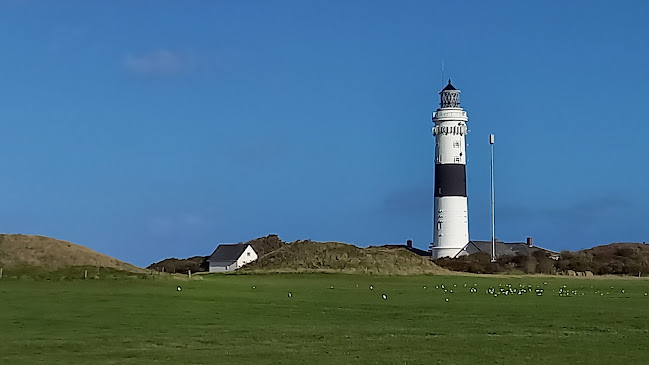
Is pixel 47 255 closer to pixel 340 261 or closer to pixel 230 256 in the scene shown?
pixel 340 261

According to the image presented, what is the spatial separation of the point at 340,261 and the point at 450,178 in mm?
14645

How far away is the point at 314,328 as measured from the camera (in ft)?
96.5

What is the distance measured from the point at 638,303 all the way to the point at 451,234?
188 feet

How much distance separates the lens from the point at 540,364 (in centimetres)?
2088

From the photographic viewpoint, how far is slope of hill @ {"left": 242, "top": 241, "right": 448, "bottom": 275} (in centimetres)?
8875

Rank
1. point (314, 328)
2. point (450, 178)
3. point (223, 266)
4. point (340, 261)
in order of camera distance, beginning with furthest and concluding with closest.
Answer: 1. point (223, 266)
2. point (450, 178)
3. point (340, 261)
4. point (314, 328)

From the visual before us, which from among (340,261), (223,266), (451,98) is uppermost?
(451,98)

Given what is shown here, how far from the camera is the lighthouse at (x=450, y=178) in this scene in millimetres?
98625

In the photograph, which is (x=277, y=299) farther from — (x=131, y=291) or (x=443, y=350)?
(x=443, y=350)

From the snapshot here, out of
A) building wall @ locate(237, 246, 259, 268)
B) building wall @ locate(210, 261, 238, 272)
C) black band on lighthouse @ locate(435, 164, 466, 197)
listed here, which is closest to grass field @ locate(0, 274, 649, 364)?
black band on lighthouse @ locate(435, 164, 466, 197)

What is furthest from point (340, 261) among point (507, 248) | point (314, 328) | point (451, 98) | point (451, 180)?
point (314, 328)

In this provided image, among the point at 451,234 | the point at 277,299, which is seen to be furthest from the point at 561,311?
the point at 451,234

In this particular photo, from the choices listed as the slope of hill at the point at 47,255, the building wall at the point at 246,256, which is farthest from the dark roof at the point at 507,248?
the slope of hill at the point at 47,255

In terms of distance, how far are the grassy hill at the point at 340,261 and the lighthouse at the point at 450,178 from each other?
524cm
